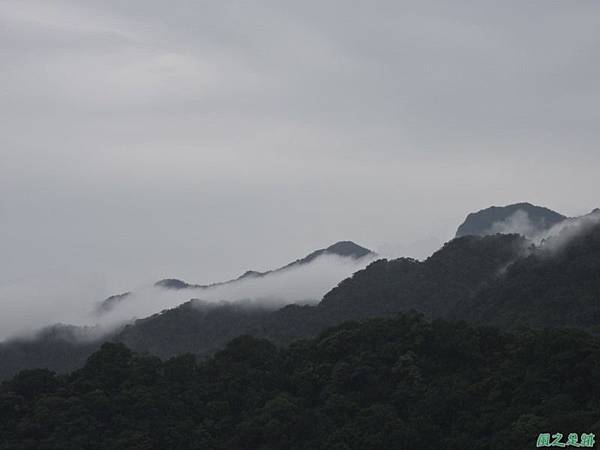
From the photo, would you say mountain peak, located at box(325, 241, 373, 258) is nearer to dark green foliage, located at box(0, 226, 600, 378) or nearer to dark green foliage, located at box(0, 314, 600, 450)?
dark green foliage, located at box(0, 226, 600, 378)

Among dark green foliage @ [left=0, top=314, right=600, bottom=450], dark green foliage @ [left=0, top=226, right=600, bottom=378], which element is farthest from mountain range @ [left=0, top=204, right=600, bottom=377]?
dark green foliage @ [left=0, top=314, right=600, bottom=450]

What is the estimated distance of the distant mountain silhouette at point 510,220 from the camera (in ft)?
320

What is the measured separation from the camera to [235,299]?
76.2 metres

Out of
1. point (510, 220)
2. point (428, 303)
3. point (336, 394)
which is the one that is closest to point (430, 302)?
point (428, 303)

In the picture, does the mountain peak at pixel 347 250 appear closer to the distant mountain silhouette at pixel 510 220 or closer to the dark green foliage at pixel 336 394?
the distant mountain silhouette at pixel 510 220

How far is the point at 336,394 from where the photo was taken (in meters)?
30.9

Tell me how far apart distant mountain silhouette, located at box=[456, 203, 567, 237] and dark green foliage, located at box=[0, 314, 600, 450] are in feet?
205

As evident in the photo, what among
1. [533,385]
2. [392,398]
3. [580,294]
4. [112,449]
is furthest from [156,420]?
[580,294]

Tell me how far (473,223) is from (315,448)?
85463 mm

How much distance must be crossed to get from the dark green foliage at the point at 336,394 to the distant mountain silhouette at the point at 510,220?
6251cm

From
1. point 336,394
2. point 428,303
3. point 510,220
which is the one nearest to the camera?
point 336,394

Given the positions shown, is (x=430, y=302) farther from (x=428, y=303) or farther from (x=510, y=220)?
(x=510, y=220)

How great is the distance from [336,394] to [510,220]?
251ft

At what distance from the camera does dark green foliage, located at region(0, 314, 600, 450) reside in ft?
87.6
